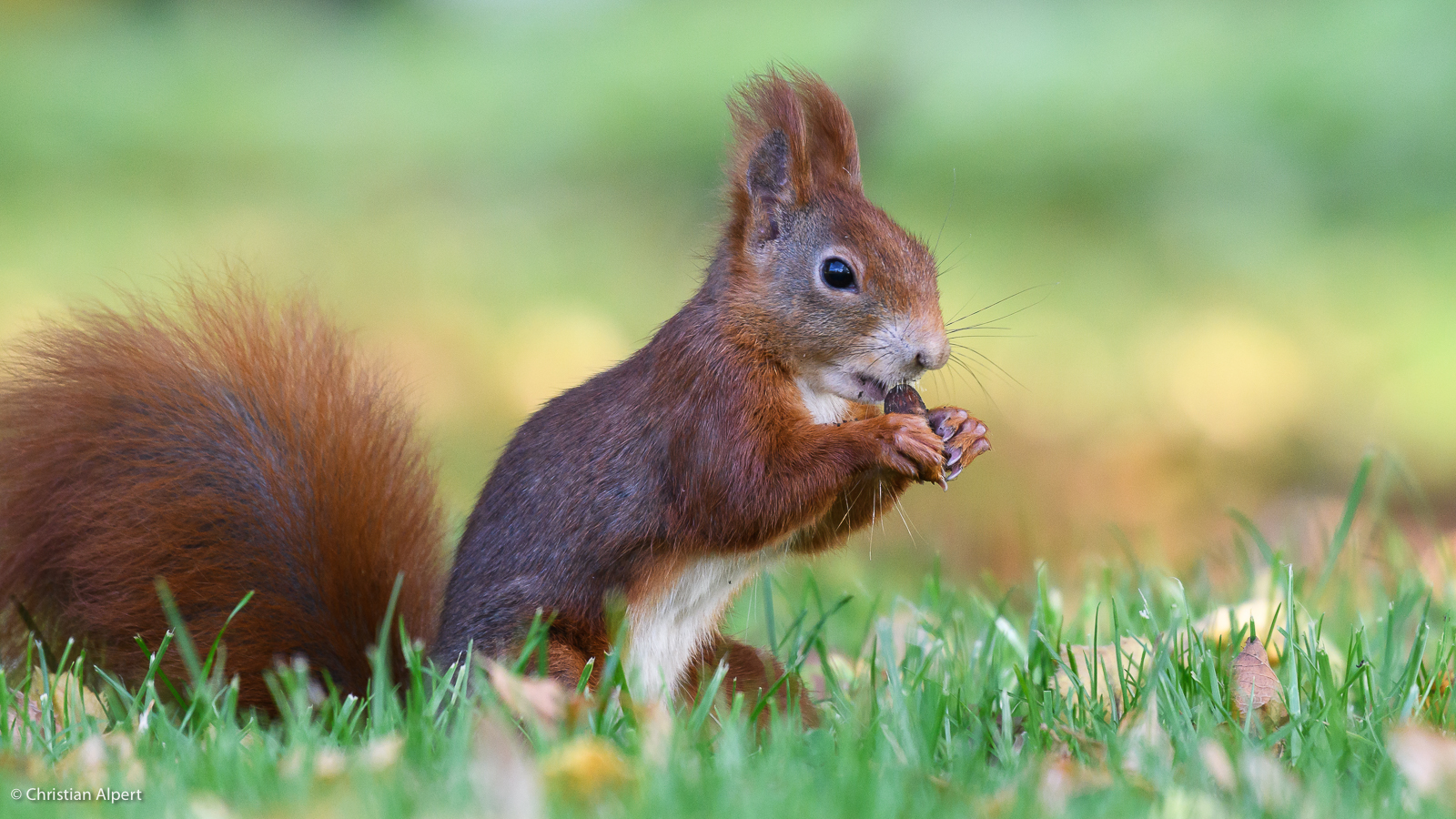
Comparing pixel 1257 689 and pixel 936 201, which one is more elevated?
pixel 936 201

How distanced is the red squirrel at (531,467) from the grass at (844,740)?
103 millimetres

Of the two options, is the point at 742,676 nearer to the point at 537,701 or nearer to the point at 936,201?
the point at 537,701

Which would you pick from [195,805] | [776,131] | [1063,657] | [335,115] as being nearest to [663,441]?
[776,131]

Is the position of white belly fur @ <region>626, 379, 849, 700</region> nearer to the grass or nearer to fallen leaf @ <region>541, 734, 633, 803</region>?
the grass

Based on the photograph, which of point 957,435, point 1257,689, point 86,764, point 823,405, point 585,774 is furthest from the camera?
point 823,405

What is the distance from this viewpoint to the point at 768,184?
211 cm

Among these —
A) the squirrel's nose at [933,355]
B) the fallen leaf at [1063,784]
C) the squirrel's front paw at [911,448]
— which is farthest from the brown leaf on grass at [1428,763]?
the squirrel's nose at [933,355]

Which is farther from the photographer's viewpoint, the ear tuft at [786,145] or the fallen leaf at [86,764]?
the ear tuft at [786,145]

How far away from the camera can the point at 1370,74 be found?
6.66 meters

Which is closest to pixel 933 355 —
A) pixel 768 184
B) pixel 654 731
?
pixel 768 184

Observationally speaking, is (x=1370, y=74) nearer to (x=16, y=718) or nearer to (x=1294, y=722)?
(x=1294, y=722)

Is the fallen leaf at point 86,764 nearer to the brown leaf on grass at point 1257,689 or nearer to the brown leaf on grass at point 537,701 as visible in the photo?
the brown leaf on grass at point 537,701

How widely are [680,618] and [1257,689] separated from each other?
2.52ft

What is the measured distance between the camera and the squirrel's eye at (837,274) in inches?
78.3
